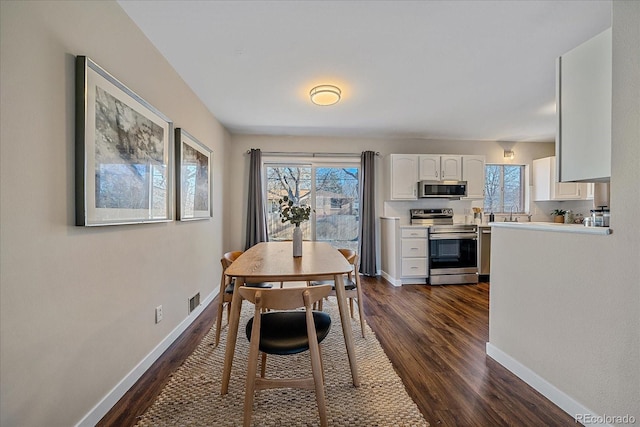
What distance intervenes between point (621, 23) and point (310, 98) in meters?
2.40

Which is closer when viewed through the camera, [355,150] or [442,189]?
[442,189]

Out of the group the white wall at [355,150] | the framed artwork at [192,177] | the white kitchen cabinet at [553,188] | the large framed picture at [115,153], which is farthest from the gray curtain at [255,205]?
the white kitchen cabinet at [553,188]

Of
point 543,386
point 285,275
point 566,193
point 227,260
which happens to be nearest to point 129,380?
point 227,260

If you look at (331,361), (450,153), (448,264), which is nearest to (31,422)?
(331,361)

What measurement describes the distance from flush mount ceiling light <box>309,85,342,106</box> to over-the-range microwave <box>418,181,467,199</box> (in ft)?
7.62

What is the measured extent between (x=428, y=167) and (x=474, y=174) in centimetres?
82

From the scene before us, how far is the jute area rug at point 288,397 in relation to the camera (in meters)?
1.49

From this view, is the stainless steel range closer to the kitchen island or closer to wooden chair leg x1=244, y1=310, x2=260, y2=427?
the kitchen island

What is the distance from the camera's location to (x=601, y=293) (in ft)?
4.54

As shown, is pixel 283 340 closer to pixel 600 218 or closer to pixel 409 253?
pixel 600 218

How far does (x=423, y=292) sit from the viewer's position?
153 inches

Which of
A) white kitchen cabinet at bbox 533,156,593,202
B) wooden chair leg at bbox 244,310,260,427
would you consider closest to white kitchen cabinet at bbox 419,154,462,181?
white kitchen cabinet at bbox 533,156,593,202

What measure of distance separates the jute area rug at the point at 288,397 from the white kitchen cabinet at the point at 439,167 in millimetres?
3222

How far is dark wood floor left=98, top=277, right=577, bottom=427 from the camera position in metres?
1.54
